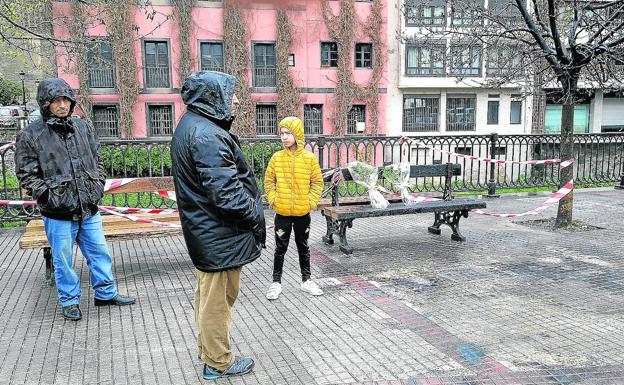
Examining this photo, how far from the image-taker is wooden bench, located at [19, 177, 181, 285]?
19.7 ft

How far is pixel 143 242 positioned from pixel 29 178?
12.4 ft

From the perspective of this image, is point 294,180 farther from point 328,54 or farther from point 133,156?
point 328,54

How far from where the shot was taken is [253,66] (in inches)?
1188

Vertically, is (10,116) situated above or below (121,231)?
above

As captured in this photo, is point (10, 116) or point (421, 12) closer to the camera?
point (421, 12)

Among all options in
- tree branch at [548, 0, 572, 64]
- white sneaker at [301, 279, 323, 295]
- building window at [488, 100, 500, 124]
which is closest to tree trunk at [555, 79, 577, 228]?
tree branch at [548, 0, 572, 64]

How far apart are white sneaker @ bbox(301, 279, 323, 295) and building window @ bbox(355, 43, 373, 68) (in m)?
27.1

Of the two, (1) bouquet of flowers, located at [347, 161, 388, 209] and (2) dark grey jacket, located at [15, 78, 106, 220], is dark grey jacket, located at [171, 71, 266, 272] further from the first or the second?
(1) bouquet of flowers, located at [347, 161, 388, 209]

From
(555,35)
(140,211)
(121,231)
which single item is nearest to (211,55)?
(140,211)

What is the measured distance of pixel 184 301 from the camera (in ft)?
18.4

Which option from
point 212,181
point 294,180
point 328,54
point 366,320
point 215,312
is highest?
point 328,54

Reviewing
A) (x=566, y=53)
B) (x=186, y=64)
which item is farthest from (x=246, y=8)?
(x=566, y=53)

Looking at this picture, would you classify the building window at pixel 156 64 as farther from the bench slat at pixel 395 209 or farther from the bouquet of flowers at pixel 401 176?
the bench slat at pixel 395 209

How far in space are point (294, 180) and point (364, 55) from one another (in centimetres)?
2750
